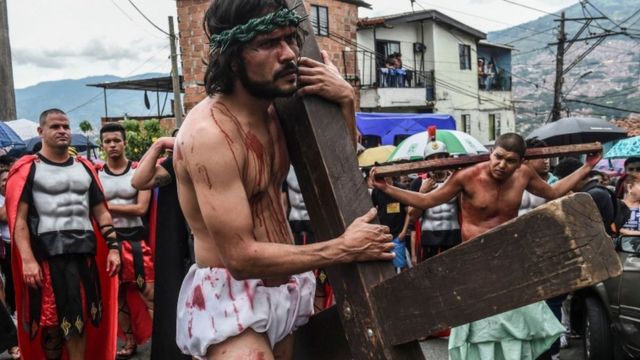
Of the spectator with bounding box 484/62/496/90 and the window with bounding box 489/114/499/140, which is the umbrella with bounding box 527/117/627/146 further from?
the spectator with bounding box 484/62/496/90

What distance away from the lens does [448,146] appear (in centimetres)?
881

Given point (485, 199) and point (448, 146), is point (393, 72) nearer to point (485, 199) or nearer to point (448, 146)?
point (448, 146)

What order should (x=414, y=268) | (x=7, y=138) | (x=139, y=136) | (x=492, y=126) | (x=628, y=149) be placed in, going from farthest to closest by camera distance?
(x=492, y=126), (x=139, y=136), (x=7, y=138), (x=628, y=149), (x=414, y=268)

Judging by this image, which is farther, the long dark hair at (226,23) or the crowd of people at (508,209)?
the crowd of people at (508,209)

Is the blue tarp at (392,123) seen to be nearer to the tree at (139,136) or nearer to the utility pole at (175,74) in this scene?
the utility pole at (175,74)

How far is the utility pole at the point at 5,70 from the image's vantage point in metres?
9.79

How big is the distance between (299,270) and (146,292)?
4.99m

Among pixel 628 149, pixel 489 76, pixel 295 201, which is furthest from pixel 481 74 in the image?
pixel 295 201

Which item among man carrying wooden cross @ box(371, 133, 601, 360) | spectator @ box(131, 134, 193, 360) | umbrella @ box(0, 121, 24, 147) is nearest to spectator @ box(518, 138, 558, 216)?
man carrying wooden cross @ box(371, 133, 601, 360)

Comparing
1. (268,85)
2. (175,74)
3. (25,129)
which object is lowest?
(268,85)

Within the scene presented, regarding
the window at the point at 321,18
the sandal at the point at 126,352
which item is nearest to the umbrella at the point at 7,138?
the sandal at the point at 126,352

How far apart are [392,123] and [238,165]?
2112 centimetres

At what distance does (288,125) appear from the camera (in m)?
2.06

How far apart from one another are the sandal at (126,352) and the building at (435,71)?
2507 centimetres
